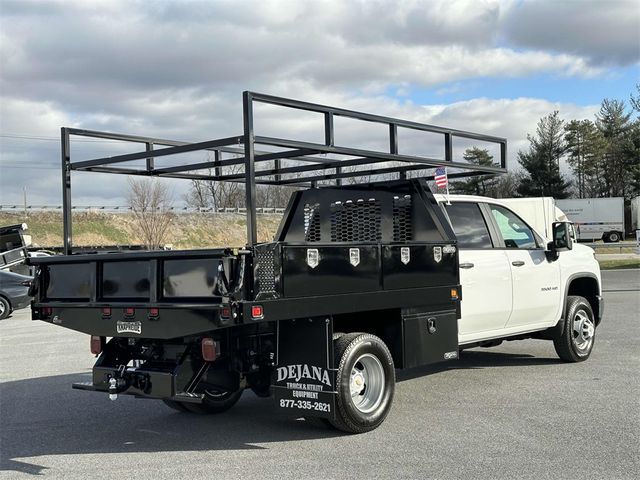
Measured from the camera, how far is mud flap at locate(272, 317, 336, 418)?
5.38 m

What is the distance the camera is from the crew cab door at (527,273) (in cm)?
775

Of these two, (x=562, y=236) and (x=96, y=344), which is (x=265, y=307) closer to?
(x=96, y=344)

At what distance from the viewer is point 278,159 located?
599 centimetres

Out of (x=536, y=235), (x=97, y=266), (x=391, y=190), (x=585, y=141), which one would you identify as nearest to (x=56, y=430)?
(x=97, y=266)

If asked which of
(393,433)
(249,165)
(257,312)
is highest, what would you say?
(249,165)

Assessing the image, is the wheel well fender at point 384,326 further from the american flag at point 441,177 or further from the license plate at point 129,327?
the license plate at point 129,327

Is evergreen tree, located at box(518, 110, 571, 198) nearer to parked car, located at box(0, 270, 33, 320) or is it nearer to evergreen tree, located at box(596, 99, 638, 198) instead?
evergreen tree, located at box(596, 99, 638, 198)

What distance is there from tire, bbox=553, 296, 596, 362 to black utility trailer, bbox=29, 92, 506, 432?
2406 millimetres

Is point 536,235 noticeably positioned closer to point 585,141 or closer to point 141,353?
point 141,353

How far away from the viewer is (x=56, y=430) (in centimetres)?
616

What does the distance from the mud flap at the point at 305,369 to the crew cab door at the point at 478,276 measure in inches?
83.0

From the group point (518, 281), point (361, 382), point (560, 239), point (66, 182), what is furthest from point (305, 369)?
point (560, 239)

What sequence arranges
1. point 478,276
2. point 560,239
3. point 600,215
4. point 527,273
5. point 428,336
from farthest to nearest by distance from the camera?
point 600,215, point 560,239, point 527,273, point 478,276, point 428,336

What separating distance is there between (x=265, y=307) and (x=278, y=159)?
1.61 m
